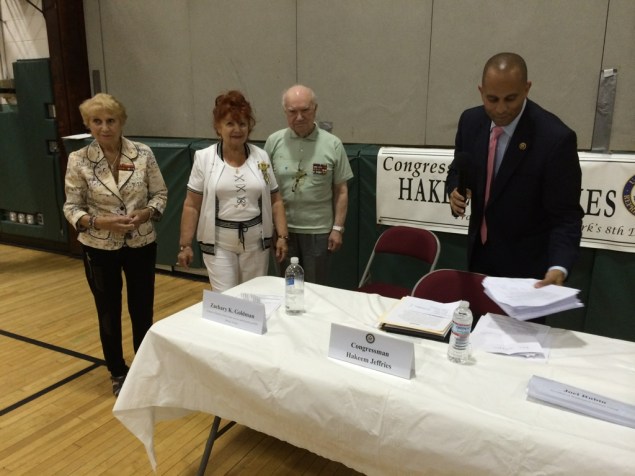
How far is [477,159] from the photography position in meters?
1.94

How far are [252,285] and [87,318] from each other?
2.14 m

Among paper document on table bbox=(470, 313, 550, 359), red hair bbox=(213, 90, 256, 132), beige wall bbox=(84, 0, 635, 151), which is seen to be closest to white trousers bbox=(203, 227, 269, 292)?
red hair bbox=(213, 90, 256, 132)

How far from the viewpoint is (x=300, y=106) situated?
256cm

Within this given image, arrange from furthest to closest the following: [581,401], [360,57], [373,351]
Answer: [360,57] < [373,351] < [581,401]

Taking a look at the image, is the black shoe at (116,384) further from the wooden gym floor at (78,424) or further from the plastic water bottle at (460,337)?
the plastic water bottle at (460,337)

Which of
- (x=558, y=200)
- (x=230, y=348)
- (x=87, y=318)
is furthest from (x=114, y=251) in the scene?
(x=558, y=200)

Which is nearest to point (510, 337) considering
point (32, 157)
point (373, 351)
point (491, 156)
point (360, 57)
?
point (373, 351)

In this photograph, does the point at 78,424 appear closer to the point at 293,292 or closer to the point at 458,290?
the point at 293,292

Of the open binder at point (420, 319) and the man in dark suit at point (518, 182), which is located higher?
the man in dark suit at point (518, 182)

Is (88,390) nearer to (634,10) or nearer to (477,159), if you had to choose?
(477,159)

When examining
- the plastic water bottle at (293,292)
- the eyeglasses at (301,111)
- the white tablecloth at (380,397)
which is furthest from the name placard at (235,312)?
the eyeglasses at (301,111)

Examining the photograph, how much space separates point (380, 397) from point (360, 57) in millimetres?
3030

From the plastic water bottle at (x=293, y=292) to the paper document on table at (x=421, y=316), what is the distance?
1.11ft

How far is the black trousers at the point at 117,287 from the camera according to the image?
8.03 ft
